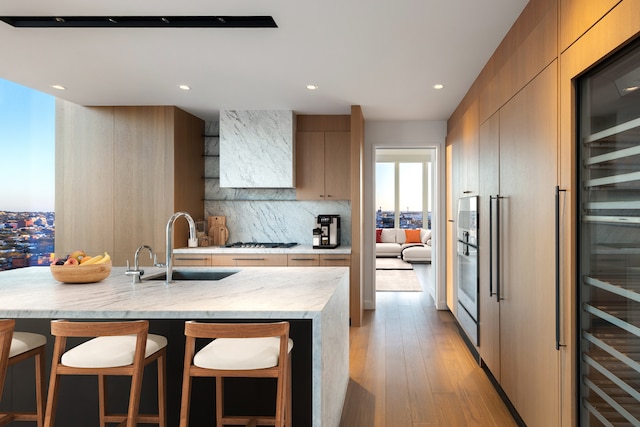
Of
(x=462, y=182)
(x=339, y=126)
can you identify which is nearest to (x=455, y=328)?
(x=462, y=182)

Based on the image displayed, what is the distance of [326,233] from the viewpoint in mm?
5270

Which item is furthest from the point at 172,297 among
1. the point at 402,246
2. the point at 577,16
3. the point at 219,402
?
the point at 402,246

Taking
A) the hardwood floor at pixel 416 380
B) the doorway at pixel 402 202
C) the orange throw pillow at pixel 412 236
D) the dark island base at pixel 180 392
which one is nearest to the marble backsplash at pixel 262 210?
the hardwood floor at pixel 416 380

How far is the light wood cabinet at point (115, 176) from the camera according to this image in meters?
4.92

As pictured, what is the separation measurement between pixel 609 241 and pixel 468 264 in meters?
2.51

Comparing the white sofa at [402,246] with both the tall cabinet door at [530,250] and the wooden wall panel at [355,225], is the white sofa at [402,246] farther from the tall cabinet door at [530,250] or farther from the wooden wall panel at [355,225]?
the tall cabinet door at [530,250]

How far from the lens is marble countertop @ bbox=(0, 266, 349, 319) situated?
1.95 m

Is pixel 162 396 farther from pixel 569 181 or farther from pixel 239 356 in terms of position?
pixel 569 181

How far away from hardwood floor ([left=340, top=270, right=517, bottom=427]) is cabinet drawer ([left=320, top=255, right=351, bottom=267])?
76cm

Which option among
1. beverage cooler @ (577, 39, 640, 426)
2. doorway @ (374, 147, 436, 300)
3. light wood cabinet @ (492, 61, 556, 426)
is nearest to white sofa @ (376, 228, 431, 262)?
doorway @ (374, 147, 436, 300)

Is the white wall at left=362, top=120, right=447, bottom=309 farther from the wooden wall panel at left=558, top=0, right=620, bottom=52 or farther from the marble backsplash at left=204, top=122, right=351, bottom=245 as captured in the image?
the wooden wall panel at left=558, top=0, right=620, bottom=52

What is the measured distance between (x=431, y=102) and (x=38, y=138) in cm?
464

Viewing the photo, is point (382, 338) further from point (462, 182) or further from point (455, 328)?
Result: point (462, 182)

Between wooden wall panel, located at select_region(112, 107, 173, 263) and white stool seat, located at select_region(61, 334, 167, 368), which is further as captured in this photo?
wooden wall panel, located at select_region(112, 107, 173, 263)
